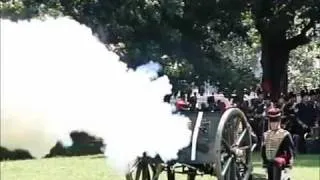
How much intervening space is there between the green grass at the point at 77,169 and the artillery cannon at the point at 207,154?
2.32m

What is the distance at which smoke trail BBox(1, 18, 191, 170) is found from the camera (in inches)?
259

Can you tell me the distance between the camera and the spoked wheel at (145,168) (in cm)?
954

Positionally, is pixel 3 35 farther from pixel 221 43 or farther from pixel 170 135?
pixel 221 43

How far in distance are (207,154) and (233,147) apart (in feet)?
2.09

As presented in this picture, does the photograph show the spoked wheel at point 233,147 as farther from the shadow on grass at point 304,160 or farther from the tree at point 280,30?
the tree at point 280,30

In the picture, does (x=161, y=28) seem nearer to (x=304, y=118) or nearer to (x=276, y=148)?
(x=304, y=118)

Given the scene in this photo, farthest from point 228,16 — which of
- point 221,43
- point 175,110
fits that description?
point 175,110

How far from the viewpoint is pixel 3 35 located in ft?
21.8

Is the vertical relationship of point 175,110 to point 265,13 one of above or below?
below

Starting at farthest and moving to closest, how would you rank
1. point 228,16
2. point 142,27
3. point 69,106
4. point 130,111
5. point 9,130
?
point 228,16 < point 142,27 < point 130,111 < point 69,106 < point 9,130

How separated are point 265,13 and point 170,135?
1384 cm

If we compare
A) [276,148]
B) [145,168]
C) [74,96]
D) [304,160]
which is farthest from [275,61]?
[74,96]

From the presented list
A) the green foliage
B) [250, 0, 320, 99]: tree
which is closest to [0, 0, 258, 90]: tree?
[250, 0, 320, 99]: tree

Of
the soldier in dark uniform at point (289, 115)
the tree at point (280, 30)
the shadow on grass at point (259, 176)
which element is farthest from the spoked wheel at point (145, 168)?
the tree at point (280, 30)
